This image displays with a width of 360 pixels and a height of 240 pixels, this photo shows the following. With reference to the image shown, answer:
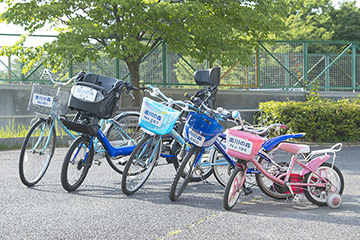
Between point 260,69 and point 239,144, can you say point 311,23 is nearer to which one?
point 260,69

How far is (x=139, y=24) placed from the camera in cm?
1197

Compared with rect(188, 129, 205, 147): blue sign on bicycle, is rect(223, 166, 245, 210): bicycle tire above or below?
below

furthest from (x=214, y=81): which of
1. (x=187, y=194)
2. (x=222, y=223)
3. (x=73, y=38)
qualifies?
(x=73, y=38)

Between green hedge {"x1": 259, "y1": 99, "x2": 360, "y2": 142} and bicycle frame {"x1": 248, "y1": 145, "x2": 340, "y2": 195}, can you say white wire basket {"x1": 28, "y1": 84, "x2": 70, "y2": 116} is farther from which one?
green hedge {"x1": 259, "y1": 99, "x2": 360, "y2": 142}

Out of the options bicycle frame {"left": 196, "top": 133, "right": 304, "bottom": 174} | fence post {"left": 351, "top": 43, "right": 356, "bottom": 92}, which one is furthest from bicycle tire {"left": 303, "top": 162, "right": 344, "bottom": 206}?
fence post {"left": 351, "top": 43, "right": 356, "bottom": 92}

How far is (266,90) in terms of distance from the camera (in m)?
16.1

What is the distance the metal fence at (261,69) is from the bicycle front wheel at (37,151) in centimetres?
910

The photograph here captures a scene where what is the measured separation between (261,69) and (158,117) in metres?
11.5

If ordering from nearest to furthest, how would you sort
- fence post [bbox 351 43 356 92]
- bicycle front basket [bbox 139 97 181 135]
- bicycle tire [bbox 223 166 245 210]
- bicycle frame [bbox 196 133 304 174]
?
bicycle tire [bbox 223 166 245 210], bicycle frame [bbox 196 133 304 174], bicycle front basket [bbox 139 97 181 135], fence post [bbox 351 43 356 92]

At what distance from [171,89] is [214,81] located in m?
10.2

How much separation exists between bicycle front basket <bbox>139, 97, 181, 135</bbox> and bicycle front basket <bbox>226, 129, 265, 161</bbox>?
0.77 metres

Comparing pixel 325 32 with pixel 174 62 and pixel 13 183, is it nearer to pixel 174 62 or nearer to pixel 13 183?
pixel 174 62

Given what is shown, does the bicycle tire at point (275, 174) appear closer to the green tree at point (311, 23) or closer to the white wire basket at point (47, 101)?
the white wire basket at point (47, 101)

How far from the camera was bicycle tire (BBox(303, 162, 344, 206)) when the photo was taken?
203 inches
